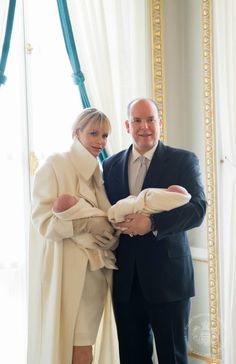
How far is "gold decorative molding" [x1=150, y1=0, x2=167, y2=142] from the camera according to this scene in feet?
8.17

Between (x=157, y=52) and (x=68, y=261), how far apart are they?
1.33 meters

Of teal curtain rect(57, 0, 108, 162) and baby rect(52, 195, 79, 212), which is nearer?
baby rect(52, 195, 79, 212)

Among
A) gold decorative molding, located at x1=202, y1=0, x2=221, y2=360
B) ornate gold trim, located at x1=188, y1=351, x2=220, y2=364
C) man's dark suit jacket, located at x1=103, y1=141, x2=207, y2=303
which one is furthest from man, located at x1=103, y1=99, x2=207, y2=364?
ornate gold trim, located at x1=188, y1=351, x2=220, y2=364

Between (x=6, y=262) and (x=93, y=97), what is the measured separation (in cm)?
91

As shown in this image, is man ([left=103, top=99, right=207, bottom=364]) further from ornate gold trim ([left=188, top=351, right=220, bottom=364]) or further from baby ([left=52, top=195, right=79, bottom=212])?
Result: ornate gold trim ([left=188, top=351, right=220, bottom=364])

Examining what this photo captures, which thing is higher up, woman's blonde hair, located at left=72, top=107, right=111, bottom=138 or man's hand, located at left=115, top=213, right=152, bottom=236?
woman's blonde hair, located at left=72, top=107, right=111, bottom=138

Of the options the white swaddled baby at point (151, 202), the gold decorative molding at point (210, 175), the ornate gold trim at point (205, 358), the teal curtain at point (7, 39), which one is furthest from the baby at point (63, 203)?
the ornate gold trim at point (205, 358)

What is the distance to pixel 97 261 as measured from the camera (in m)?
1.74

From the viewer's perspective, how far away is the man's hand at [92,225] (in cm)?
166

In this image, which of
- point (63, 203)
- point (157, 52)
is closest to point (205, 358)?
point (63, 203)

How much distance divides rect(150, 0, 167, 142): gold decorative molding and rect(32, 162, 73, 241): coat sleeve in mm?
976

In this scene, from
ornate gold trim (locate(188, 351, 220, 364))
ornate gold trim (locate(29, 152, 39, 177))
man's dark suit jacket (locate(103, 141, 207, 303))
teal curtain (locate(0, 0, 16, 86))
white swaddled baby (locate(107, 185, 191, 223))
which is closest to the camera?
white swaddled baby (locate(107, 185, 191, 223))

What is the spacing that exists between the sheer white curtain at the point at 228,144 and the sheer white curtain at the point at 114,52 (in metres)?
0.40

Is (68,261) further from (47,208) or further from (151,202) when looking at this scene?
(151,202)
